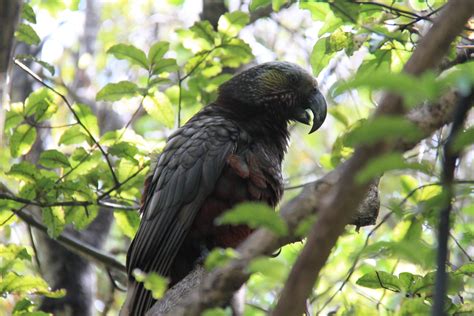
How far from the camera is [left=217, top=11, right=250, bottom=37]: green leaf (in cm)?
560

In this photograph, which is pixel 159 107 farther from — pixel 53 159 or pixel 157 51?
pixel 53 159

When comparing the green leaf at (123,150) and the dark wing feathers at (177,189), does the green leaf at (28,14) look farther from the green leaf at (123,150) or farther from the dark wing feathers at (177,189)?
the dark wing feathers at (177,189)

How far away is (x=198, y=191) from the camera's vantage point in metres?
4.98

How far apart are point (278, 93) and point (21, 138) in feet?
7.06

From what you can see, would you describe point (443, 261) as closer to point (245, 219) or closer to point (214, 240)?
point (245, 219)

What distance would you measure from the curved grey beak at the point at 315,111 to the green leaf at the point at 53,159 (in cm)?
200

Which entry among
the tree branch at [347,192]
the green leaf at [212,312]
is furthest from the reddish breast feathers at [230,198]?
the tree branch at [347,192]

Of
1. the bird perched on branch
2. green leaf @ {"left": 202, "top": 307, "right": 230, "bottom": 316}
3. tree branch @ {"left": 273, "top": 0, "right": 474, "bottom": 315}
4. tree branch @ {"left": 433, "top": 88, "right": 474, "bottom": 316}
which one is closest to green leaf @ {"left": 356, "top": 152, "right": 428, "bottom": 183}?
tree branch @ {"left": 273, "top": 0, "right": 474, "bottom": 315}

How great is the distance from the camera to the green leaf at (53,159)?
5199mm

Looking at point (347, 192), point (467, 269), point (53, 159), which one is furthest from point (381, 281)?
point (53, 159)

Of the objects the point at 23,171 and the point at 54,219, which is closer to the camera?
the point at 23,171

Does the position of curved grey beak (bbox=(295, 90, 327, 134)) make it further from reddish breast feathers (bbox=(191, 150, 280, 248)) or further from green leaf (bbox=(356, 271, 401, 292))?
green leaf (bbox=(356, 271, 401, 292))

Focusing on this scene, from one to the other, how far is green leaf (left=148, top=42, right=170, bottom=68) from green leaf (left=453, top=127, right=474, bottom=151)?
12.0 feet

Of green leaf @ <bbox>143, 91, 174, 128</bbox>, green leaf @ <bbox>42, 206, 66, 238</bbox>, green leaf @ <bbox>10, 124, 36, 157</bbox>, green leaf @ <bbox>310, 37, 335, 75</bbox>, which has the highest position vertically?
green leaf @ <bbox>310, 37, 335, 75</bbox>
